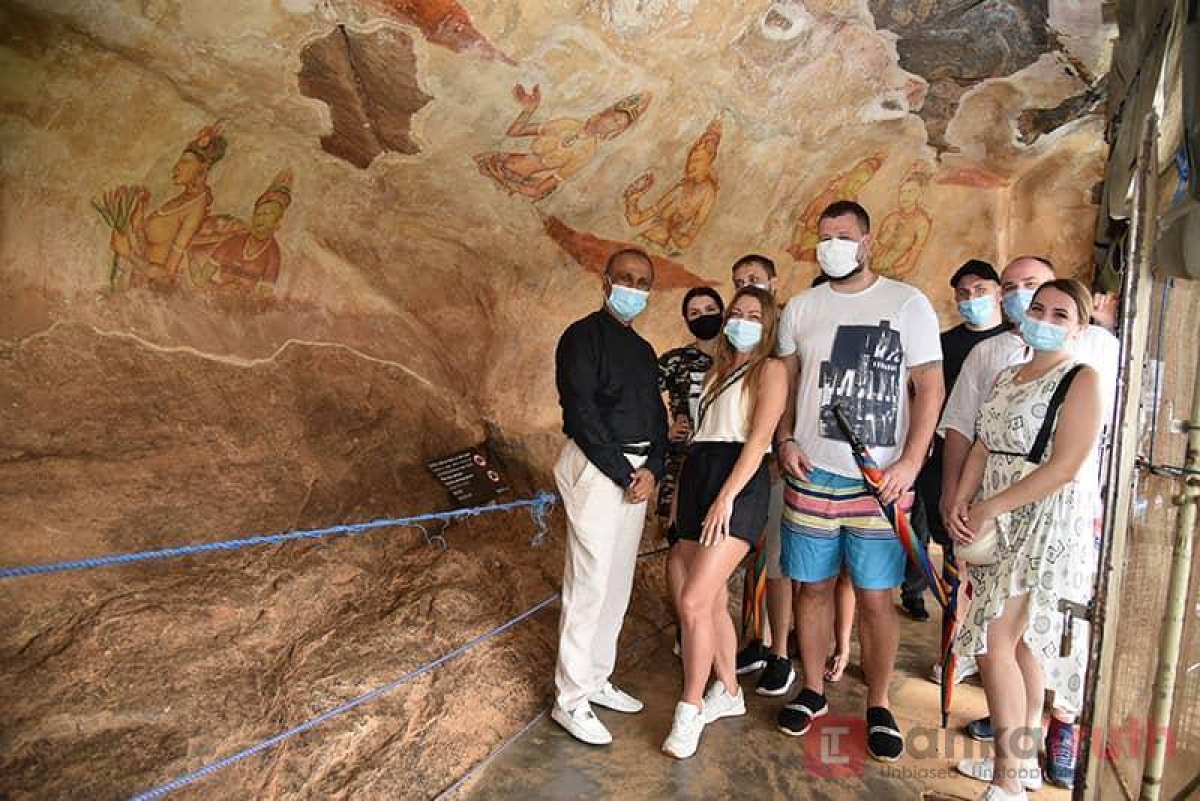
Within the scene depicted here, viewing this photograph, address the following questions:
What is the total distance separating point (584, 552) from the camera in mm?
3541

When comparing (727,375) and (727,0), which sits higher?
(727,0)

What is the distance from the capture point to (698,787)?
10.7 ft

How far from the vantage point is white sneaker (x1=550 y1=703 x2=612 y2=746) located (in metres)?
3.53

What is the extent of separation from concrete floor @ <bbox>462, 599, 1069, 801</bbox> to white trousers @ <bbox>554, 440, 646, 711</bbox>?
0.28 m

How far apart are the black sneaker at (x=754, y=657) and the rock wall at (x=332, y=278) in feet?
2.80

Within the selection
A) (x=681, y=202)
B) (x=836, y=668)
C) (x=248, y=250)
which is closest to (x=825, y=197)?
(x=681, y=202)

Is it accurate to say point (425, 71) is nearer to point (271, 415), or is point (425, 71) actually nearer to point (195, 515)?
point (271, 415)

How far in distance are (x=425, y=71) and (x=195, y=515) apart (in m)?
3.06

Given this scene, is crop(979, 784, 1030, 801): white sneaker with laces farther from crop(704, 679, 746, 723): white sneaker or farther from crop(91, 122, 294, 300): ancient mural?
crop(91, 122, 294, 300): ancient mural

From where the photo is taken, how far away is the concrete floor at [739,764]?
323 centimetres

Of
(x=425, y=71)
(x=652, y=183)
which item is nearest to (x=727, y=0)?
(x=652, y=183)

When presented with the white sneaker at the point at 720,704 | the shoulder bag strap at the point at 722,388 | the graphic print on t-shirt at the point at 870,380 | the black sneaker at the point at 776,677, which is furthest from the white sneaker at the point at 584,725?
the graphic print on t-shirt at the point at 870,380

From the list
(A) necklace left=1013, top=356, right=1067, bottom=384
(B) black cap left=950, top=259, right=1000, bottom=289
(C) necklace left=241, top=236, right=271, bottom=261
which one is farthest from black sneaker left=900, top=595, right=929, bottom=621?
(C) necklace left=241, top=236, right=271, bottom=261

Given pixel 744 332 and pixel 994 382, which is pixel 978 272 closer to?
pixel 994 382
